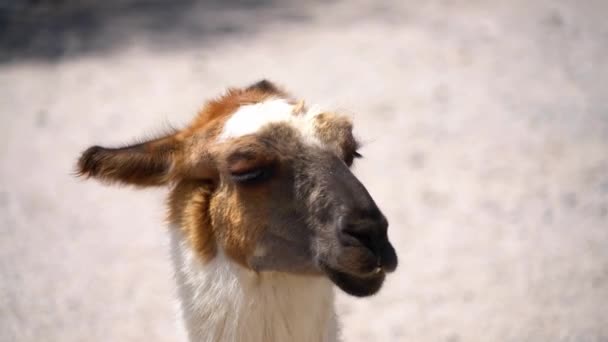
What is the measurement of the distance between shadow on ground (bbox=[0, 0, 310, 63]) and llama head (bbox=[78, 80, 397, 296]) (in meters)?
5.58

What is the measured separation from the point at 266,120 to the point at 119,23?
651 centimetres

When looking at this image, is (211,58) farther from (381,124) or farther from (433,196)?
(433,196)

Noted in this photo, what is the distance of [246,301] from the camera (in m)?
2.82

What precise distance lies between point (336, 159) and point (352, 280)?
44 centimetres

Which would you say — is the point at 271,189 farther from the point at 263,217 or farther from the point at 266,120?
the point at 266,120

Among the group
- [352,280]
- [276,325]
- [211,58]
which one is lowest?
[211,58]

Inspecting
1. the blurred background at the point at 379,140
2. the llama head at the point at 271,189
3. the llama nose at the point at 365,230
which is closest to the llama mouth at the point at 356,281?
the llama head at the point at 271,189

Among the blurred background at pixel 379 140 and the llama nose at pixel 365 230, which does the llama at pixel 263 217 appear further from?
the blurred background at pixel 379 140

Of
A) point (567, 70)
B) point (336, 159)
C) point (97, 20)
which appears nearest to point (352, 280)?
point (336, 159)

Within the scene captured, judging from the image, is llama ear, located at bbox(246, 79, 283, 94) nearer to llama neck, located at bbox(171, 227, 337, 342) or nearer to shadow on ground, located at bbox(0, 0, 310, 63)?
llama neck, located at bbox(171, 227, 337, 342)

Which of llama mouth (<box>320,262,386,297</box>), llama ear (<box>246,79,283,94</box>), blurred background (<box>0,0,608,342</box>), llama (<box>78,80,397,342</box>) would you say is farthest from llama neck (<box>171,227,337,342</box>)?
llama ear (<box>246,79,283,94</box>)

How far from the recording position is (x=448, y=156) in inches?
256

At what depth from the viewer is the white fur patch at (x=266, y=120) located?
9.21 ft

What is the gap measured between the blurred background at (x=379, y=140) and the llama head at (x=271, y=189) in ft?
2.66
